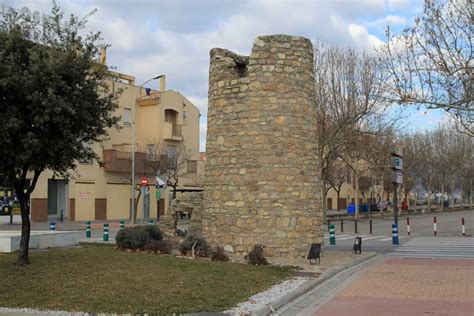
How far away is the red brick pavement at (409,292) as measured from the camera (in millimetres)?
8633

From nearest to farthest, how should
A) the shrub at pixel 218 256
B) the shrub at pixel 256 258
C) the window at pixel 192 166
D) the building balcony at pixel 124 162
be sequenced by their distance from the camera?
the shrub at pixel 256 258 → the shrub at pixel 218 256 → the building balcony at pixel 124 162 → the window at pixel 192 166

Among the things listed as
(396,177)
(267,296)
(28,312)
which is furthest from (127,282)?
(396,177)

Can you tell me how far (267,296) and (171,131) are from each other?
142 feet

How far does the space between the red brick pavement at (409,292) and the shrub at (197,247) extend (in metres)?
4.30

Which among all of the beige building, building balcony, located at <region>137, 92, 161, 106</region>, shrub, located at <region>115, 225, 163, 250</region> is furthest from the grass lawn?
building balcony, located at <region>137, 92, 161, 106</region>

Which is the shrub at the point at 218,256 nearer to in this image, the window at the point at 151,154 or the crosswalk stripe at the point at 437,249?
the crosswalk stripe at the point at 437,249

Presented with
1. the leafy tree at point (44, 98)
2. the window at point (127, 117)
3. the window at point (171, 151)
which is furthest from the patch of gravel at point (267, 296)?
the window at point (127, 117)

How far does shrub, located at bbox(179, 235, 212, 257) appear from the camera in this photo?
1471 cm

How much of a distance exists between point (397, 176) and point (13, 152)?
1624 centimetres

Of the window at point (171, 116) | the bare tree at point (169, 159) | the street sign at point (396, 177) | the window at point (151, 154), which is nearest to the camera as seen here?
the street sign at point (396, 177)

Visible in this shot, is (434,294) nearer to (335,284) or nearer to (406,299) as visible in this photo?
(406,299)

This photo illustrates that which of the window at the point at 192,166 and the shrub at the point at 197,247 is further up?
the window at the point at 192,166

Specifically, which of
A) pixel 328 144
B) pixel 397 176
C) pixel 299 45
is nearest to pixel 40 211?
pixel 328 144

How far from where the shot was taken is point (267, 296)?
9562 millimetres
